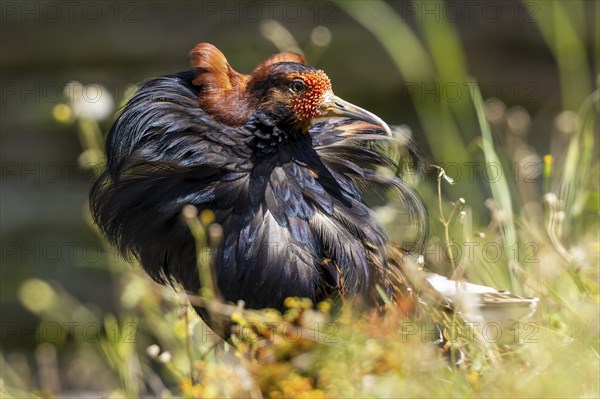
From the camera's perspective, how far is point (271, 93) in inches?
77.7

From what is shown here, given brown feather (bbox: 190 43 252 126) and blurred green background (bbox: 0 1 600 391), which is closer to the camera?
brown feather (bbox: 190 43 252 126)

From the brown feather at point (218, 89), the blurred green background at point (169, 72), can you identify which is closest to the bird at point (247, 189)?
the brown feather at point (218, 89)

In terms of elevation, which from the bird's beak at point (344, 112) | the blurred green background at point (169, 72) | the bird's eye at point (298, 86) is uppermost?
the bird's eye at point (298, 86)

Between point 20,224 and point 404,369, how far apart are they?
7.90 feet

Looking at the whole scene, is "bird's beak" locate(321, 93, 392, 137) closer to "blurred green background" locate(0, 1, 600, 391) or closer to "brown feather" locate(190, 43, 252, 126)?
"brown feather" locate(190, 43, 252, 126)

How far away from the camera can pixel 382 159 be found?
213cm

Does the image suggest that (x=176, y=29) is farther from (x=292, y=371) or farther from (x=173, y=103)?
(x=292, y=371)

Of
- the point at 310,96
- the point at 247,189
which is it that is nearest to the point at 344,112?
the point at 310,96

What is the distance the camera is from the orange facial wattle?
1956mm

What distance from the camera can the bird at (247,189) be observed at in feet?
6.37

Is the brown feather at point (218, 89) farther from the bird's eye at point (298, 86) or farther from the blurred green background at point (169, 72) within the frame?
the blurred green background at point (169, 72)

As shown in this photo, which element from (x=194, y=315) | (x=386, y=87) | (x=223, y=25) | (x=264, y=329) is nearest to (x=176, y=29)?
(x=223, y=25)

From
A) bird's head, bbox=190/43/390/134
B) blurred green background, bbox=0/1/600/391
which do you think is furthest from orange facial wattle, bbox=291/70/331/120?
blurred green background, bbox=0/1/600/391

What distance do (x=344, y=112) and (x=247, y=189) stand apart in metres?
0.27
